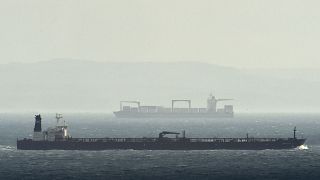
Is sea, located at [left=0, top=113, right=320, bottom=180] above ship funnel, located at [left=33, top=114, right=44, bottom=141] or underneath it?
underneath

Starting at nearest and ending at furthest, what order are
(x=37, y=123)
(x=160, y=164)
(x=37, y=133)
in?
1. (x=160, y=164)
2. (x=37, y=123)
3. (x=37, y=133)

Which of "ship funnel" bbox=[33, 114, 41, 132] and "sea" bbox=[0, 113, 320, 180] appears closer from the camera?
"sea" bbox=[0, 113, 320, 180]

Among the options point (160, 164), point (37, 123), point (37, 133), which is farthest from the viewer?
point (37, 133)

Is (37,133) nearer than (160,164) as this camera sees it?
No

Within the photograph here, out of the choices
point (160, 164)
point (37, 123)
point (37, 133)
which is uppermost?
point (37, 123)

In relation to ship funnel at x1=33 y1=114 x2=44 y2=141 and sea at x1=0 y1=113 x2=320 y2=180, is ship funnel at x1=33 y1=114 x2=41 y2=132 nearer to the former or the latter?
ship funnel at x1=33 y1=114 x2=44 y2=141

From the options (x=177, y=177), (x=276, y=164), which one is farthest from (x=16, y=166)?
(x=276, y=164)

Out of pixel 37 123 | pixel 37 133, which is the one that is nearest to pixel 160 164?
pixel 37 123

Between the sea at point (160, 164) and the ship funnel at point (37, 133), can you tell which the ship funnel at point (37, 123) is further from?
the sea at point (160, 164)

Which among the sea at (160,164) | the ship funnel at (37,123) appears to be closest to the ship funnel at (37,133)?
the ship funnel at (37,123)

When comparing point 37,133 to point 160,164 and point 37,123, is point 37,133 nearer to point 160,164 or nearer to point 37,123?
point 37,123

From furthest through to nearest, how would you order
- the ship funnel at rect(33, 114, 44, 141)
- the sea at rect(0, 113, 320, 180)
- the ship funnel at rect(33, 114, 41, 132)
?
the ship funnel at rect(33, 114, 44, 141) → the ship funnel at rect(33, 114, 41, 132) → the sea at rect(0, 113, 320, 180)

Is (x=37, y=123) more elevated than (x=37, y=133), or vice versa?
(x=37, y=123)

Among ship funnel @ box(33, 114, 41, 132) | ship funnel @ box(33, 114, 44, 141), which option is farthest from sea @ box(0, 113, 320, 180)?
ship funnel @ box(33, 114, 41, 132)
